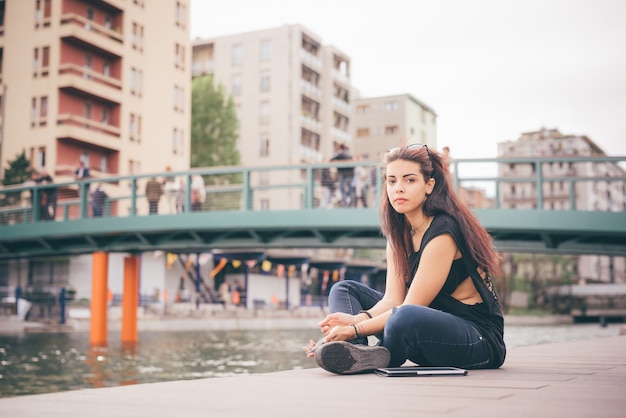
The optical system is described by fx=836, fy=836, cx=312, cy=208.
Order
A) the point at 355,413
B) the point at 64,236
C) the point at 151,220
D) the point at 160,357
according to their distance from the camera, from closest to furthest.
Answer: the point at 355,413, the point at 160,357, the point at 151,220, the point at 64,236

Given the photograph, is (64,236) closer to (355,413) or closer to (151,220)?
(151,220)

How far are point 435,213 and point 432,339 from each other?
2.42 ft

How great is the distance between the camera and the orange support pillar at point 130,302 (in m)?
24.6

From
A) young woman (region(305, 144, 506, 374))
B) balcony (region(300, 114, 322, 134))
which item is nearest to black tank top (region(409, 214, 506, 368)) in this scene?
young woman (region(305, 144, 506, 374))

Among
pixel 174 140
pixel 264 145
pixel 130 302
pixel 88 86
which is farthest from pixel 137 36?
pixel 130 302

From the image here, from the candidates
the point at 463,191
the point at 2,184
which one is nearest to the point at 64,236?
the point at 463,191

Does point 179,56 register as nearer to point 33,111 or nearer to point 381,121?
point 33,111

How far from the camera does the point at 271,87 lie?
6222cm

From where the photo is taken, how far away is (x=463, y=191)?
17.3 metres

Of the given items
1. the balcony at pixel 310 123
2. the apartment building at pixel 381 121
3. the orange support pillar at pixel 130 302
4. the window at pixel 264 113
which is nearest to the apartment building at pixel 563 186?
the apartment building at pixel 381 121

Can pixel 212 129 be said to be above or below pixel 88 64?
below

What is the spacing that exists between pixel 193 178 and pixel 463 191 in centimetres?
745

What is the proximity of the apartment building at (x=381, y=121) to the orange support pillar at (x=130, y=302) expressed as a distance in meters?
57.7

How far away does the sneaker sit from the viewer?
443 centimetres
